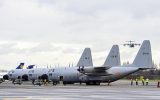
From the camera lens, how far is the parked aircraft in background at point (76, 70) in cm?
7950

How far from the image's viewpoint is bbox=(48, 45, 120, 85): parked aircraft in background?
79.5 metres

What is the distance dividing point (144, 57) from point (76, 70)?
1192 cm

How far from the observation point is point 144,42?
78.1 meters

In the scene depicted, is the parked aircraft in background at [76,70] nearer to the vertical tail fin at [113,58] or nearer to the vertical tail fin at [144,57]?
the vertical tail fin at [113,58]

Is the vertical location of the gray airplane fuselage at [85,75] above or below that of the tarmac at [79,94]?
above

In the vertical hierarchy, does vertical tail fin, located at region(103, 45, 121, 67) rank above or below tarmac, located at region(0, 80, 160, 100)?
above

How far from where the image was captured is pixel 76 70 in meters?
79.8

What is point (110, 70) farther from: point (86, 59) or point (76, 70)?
point (86, 59)

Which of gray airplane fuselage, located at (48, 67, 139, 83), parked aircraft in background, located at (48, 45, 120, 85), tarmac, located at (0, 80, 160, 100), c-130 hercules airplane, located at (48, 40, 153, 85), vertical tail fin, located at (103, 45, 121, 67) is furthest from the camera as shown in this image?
vertical tail fin, located at (103, 45, 121, 67)

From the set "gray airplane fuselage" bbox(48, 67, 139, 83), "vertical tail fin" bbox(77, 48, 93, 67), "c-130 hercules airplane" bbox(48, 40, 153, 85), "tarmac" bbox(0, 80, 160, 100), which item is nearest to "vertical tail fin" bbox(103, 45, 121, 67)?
"c-130 hercules airplane" bbox(48, 40, 153, 85)

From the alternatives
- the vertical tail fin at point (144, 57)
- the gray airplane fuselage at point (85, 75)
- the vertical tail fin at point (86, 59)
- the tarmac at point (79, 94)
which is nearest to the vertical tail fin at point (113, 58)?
the vertical tail fin at point (86, 59)

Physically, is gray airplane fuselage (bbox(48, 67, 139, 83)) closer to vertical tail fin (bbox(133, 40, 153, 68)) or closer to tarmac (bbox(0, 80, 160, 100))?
vertical tail fin (bbox(133, 40, 153, 68))

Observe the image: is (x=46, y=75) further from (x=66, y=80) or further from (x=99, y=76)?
(x=99, y=76)

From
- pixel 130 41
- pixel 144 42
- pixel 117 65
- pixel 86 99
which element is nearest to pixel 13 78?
pixel 117 65
